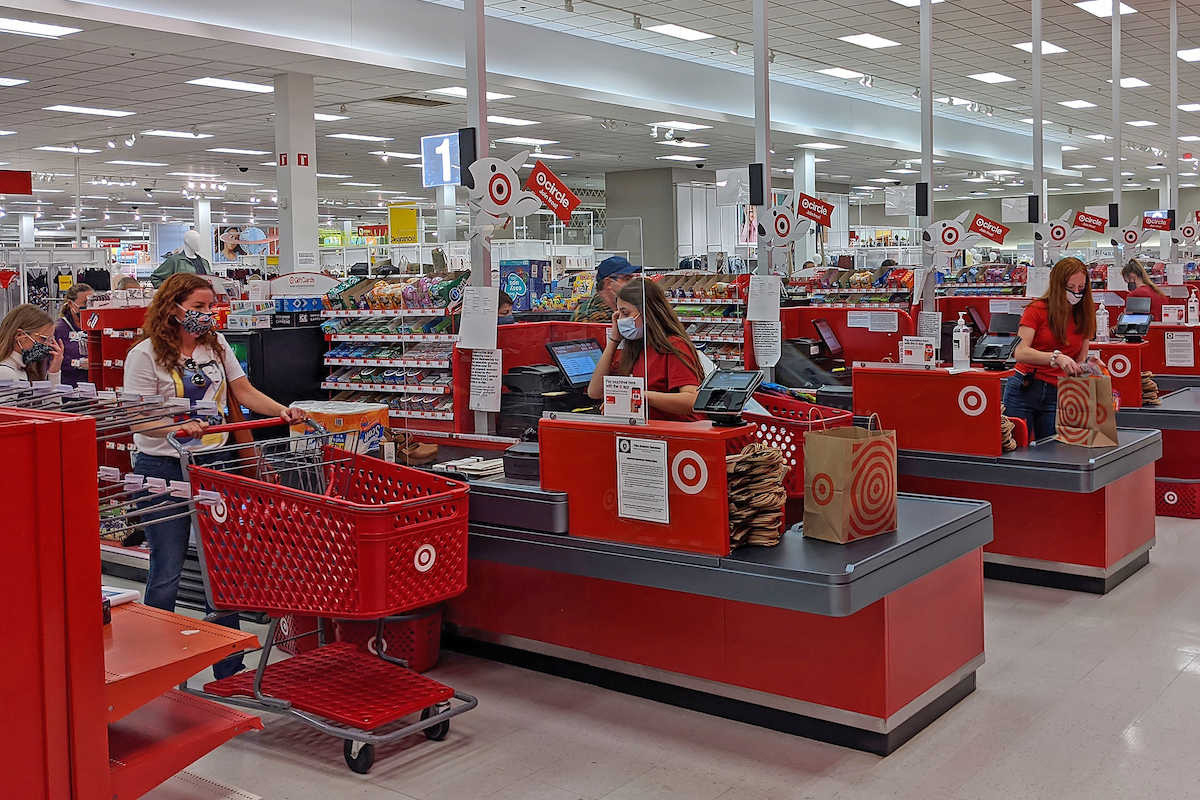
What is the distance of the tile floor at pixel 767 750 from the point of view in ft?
10.5

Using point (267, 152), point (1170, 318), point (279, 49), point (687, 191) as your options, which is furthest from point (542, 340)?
point (687, 191)

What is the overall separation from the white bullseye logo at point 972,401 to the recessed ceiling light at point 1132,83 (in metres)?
12.8

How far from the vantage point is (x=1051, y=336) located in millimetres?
5727

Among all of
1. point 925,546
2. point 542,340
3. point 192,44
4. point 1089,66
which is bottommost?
point 925,546

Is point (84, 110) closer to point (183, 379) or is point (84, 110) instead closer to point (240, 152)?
point (240, 152)

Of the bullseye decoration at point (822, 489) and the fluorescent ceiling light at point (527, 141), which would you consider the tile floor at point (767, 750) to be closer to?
the bullseye decoration at point (822, 489)

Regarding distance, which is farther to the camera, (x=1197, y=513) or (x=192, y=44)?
(x=192, y=44)

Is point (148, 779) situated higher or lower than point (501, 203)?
lower

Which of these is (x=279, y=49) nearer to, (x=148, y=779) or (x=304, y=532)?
(x=304, y=532)

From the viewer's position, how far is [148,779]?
2.06 metres

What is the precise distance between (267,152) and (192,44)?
334 inches

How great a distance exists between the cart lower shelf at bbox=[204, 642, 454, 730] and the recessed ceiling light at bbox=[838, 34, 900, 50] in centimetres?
1095

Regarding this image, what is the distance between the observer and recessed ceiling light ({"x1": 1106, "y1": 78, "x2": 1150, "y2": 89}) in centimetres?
1554

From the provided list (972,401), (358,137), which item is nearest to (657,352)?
(972,401)
